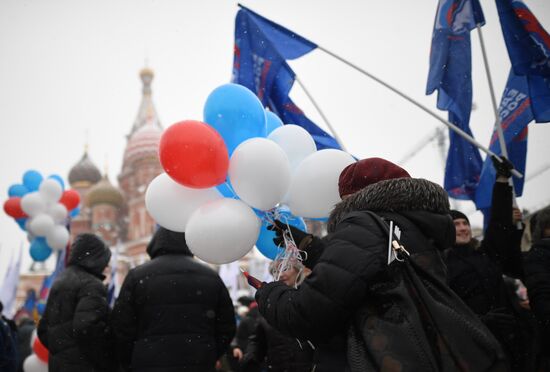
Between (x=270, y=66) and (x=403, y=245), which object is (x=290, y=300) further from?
(x=270, y=66)

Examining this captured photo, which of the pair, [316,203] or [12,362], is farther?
[12,362]

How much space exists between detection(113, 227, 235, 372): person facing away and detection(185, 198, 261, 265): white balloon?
2.79 ft

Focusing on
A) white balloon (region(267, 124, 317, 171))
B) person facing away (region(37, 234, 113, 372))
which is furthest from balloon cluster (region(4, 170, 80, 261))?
white balloon (region(267, 124, 317, 171))

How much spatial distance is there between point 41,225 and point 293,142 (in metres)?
6.37

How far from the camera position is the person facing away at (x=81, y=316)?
3.71 metres

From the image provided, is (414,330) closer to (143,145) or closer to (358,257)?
(358,257)

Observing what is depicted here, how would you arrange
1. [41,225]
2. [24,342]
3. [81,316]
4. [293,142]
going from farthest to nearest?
1. [41,225]
2. [24,342]
3. [81,316]
4. [293,142]

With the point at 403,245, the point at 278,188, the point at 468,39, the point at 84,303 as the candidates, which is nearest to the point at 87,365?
the point at 84,303

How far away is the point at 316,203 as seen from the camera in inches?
111

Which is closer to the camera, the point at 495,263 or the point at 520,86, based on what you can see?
the point at 495,263

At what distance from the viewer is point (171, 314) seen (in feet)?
11.1

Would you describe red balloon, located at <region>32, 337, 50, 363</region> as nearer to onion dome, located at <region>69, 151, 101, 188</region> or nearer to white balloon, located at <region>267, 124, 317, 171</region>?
white balloon, located at <region>267, 124, 317, 171</region>

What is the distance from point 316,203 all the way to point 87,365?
7.47 feet

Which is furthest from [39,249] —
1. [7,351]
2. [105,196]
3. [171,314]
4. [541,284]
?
[105,196]
